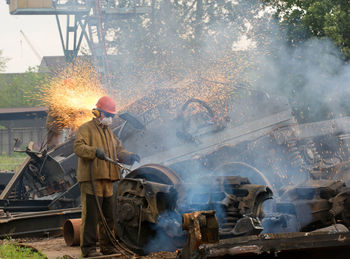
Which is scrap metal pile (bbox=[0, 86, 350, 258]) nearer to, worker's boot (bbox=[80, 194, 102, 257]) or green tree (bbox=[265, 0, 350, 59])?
worker's boot (bbox=[80, 194, 102, 257])

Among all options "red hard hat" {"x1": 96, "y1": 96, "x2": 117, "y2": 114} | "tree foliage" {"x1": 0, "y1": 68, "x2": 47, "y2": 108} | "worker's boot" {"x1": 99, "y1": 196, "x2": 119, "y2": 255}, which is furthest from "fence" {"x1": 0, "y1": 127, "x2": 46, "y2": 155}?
"worker's boot" {"x1": 99, "y1": 196, "x2": 119, "y2": 255}

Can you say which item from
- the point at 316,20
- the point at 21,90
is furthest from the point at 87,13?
the point at 21,90

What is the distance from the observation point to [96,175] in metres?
5.41

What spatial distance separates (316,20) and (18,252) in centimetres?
991

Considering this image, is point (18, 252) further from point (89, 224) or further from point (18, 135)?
point (18, 135)

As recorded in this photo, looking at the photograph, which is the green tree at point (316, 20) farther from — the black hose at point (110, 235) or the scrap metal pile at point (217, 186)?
the black hose at point (110, 235)

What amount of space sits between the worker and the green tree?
7272mm

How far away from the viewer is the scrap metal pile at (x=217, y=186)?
3662 millimetres

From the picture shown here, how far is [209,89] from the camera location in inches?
476

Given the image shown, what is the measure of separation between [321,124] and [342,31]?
244 cm

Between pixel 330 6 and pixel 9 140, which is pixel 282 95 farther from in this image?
pixel 9 140

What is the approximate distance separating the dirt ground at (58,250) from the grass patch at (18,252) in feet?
0.41

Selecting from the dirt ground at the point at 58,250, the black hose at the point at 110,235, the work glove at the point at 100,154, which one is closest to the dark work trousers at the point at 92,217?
the black hose at the point at 110,235

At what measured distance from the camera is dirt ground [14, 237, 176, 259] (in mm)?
5086
